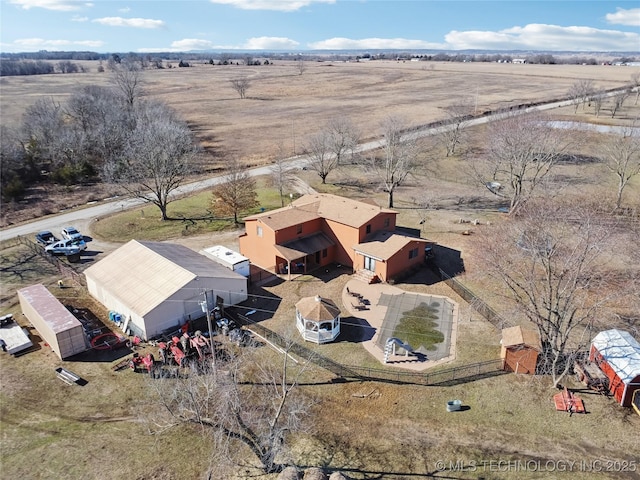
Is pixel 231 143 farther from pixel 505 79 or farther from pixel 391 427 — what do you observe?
pixel 505 79

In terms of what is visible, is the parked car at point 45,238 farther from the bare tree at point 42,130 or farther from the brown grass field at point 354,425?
the bare tree at point 42,130

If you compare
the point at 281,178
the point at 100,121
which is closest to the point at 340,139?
the point at 281,178

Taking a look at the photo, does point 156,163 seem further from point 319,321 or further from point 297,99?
point 297,99

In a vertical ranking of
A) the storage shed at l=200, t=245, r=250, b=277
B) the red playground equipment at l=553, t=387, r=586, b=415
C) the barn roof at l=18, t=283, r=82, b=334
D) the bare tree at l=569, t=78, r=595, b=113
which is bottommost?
the red playground equipment at l=553, t=387, r=586, b=415

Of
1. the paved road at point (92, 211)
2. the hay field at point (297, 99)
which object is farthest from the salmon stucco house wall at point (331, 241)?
the hay field at point (297, 99)

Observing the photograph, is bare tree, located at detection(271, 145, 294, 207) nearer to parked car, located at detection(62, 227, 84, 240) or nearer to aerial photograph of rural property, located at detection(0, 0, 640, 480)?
aerial photograph of rural property, located at detection(0, 0, 640, 480)

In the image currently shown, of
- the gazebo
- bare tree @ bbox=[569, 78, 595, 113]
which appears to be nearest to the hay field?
bare tree @ bbox=[569, 78, 595, 113]
